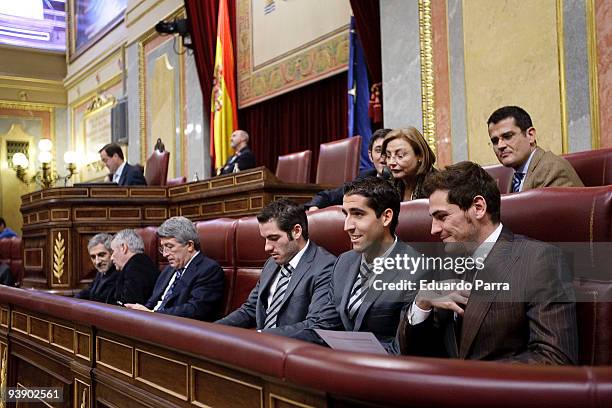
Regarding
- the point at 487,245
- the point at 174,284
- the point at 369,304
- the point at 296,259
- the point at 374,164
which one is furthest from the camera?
the point at 374,164

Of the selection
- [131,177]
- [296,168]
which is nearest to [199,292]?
[296,168]

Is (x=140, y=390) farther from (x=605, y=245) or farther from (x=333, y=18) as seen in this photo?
(x=333, y=18)

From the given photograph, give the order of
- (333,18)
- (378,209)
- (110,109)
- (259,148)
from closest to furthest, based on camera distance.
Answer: (378,209)
(333,18)
(259,148)
(110,109)

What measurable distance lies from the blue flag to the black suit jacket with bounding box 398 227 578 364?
3.53m

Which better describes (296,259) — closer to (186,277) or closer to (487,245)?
(186,277)

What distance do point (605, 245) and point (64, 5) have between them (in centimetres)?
1129

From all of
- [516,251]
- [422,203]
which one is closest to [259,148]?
[422,203]

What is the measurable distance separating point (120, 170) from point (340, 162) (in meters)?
1.92

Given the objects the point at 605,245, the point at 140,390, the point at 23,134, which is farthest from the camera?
the point at 23,134

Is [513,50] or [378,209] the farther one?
[513,50]

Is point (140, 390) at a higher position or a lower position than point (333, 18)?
lower

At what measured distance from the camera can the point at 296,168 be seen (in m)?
4.36

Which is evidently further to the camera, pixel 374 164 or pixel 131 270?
pixel 131 270

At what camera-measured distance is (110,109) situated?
909 centimetres
